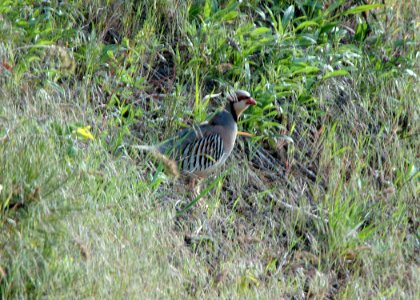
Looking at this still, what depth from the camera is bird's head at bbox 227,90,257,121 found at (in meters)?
7.44

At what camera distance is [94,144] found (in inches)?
249

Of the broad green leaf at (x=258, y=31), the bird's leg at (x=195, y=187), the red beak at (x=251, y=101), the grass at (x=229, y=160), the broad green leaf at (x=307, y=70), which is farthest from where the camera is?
the broad green leaf at (x=258, y=31)

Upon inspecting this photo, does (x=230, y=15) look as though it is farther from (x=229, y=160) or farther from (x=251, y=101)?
(x=229, y=160)

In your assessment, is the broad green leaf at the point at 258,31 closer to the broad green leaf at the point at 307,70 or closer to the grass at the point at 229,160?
the grass at the point at 229,160

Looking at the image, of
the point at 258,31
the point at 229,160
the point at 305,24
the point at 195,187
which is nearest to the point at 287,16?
the point at 305,24

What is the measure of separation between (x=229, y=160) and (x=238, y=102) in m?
0.44

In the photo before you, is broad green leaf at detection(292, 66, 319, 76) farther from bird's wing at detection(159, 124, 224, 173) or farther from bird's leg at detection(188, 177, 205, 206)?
bird's leg at detection(188, 177, 205, 206)

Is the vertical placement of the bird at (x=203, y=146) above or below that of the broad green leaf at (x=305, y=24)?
below

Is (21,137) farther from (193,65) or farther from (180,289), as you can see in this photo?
(193,65)

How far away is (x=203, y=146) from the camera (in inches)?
285

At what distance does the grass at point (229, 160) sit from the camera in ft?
17.8

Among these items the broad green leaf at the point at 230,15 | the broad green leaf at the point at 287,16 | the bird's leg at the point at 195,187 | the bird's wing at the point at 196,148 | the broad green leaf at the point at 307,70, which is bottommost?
the bird's leg at the point at 195,187

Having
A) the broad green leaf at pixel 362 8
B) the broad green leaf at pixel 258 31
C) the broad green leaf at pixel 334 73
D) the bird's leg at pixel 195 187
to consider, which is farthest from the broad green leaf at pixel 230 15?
the bird's leg at pixel 195 187

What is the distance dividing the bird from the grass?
0.12m
